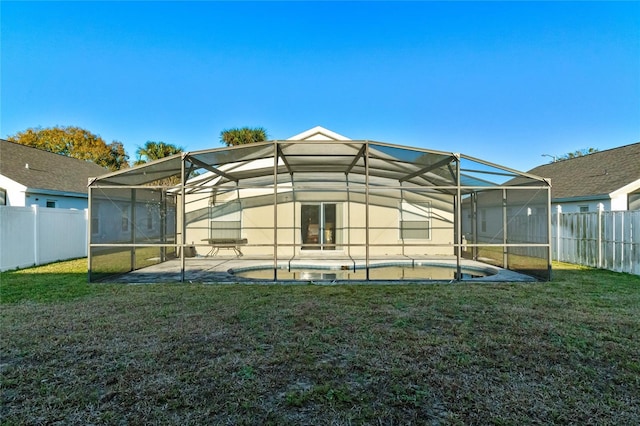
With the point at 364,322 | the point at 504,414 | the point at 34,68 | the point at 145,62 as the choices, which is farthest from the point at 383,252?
the point at 34,68

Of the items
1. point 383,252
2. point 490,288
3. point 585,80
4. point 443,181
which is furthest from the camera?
point 585,80

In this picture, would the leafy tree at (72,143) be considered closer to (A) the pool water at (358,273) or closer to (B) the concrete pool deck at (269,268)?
(B) the concrete pool deck at (269,268)

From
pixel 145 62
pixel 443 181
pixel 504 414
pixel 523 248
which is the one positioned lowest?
pixel 504 414

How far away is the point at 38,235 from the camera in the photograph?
10.4 metres

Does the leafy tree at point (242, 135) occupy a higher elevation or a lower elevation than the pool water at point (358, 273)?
higher

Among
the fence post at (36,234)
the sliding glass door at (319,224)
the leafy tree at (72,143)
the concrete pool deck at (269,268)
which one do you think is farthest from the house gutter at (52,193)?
the leafy tree at (72,143)

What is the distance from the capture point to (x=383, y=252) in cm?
1402

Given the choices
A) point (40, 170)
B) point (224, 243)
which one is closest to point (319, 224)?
point (224, 243)

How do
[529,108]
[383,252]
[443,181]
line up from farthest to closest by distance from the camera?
[529,108]
[383,252]
[443,181]

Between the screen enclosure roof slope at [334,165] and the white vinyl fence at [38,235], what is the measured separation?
125 inches

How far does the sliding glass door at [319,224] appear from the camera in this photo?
46.5 ft

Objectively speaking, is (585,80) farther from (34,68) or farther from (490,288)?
(34,68)

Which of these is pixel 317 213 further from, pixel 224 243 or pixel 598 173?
pixel 598 173

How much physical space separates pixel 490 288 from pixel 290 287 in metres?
3.86
